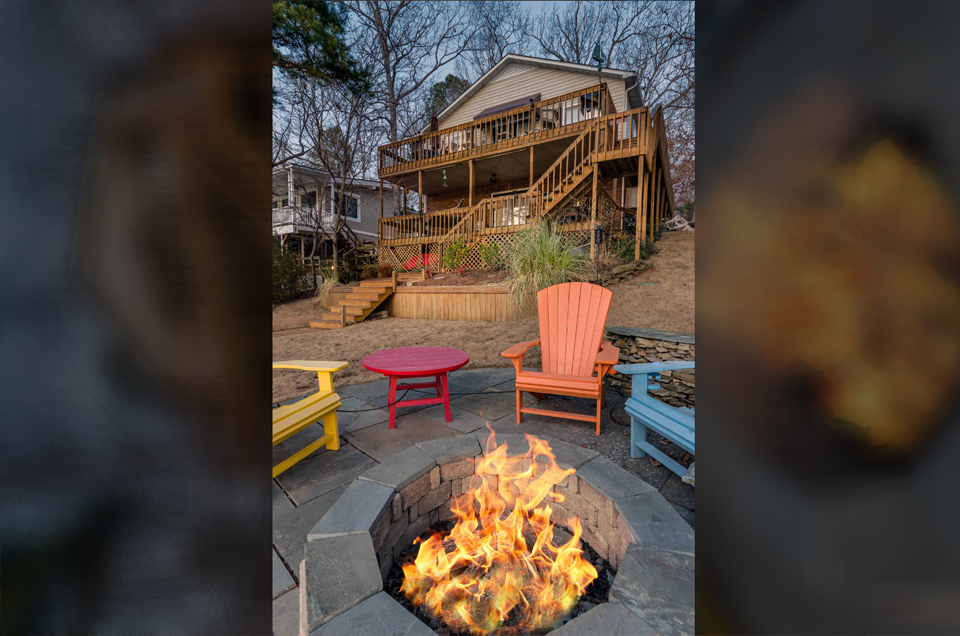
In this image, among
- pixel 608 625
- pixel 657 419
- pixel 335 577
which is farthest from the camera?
pixel 657 419

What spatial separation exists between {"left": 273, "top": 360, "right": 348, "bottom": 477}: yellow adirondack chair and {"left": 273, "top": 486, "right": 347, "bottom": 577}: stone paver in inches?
11.4

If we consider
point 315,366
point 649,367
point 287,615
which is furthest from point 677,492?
point 315,366

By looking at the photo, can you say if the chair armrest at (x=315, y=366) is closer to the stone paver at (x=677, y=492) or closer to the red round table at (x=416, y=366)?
the red round table at (x=416, y=366)

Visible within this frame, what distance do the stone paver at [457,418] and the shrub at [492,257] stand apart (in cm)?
464

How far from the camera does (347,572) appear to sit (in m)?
1.04

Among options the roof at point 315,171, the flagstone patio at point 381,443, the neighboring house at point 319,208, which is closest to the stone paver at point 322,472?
the flagstone patio at point 381,443

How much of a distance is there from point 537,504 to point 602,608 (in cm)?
79

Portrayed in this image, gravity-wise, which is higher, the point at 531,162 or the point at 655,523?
the point at 531,162

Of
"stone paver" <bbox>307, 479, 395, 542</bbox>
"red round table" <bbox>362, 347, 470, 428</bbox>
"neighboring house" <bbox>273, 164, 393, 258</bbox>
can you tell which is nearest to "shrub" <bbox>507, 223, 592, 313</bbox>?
"red round table" <bbox>362, 347, 470, 428</bbox>

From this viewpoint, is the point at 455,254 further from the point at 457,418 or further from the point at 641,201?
the point at 457,418

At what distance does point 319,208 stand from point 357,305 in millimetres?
5160

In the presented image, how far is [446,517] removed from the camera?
1754mm
